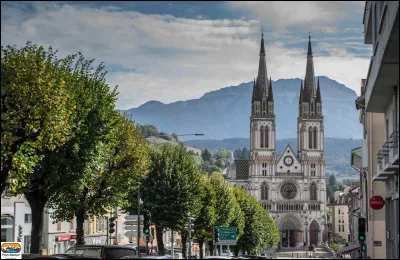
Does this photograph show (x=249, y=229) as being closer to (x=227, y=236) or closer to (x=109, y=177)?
(x=227, y=236)

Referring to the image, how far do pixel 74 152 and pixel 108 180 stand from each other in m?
9.13

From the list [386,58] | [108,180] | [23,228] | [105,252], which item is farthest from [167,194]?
[386,58]

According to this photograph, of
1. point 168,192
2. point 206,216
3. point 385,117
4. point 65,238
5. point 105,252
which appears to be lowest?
point 105,252

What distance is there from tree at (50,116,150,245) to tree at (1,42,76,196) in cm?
870

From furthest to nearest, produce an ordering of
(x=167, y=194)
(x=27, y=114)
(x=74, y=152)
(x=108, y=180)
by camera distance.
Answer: (x=167, y=194) → (x=108, y=180) → (x=74, y=152) → (x=27, y=114)

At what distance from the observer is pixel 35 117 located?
38000mm

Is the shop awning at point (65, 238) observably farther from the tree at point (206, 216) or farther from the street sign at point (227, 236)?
the street sign at point (227, 236)

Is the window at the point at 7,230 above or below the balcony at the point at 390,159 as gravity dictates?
below

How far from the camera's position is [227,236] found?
3285 inches

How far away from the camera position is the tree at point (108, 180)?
50.2 m

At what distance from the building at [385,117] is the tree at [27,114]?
14715 mm

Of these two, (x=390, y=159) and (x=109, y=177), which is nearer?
(x=390, y=159)

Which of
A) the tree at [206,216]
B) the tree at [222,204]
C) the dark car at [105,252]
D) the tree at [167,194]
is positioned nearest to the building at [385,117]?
the dark car at [105,252]

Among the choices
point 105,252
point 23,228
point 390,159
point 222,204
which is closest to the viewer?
point 390,159
